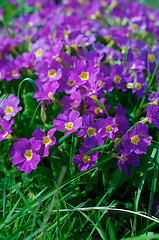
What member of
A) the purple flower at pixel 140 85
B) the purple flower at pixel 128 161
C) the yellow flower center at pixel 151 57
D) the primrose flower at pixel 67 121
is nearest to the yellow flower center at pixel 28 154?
the primrose flower at pixel 67 121

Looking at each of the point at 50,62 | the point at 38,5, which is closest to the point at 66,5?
the point at 38,5

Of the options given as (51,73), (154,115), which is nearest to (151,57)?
(154,115)

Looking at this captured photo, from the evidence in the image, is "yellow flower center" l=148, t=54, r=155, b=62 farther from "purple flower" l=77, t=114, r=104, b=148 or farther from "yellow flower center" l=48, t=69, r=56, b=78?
"purple flower" l=77, t=114, r=104, b=148

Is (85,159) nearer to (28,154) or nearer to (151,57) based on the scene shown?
(28,154)

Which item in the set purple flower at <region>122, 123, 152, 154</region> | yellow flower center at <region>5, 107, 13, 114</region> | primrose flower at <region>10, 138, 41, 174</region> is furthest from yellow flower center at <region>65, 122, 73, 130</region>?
yellow flower center at <region>5, 107, 13, 114</region>

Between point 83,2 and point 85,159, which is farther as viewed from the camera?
point 83,2
